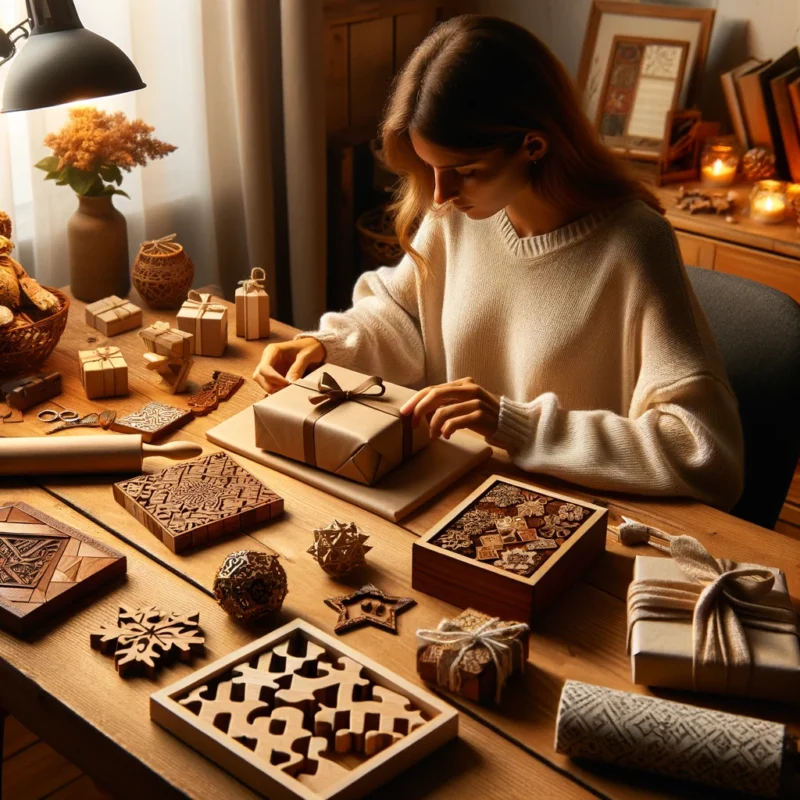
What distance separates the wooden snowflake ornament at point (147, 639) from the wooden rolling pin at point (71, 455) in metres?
0.31

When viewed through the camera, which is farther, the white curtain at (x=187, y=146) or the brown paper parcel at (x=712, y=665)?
the white curtain at (x=187, y=146)

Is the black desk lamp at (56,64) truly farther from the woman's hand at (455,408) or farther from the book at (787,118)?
the book at (787,118)

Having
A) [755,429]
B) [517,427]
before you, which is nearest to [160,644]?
[517,427]

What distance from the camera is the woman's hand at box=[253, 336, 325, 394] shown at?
5.30ft

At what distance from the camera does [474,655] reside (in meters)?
1.03

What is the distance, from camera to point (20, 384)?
1605 millimetres

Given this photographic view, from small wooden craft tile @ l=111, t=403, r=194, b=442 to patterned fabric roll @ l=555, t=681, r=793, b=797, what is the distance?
30.8 inches

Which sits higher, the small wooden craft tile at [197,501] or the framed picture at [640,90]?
the framed picture at [640,90]

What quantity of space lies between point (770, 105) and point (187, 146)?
150 cm

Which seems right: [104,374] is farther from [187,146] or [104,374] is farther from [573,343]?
[187,146]

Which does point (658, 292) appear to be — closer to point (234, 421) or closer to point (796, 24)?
point (234, 421)

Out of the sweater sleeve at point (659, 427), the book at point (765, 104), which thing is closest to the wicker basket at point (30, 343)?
the sweater sleeve at point (659, 427)

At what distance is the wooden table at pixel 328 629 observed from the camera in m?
0.95

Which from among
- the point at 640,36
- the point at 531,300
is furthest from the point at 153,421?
the point at 640,36
